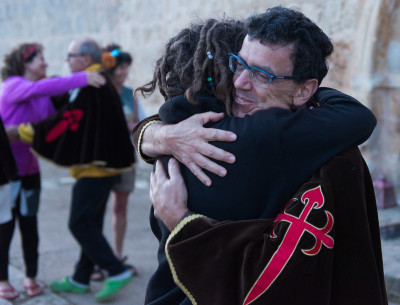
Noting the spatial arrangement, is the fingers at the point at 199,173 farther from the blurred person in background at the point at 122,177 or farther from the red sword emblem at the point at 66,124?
the blurred person in background at the point at 122,177

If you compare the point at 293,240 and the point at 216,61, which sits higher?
the point at 216,61

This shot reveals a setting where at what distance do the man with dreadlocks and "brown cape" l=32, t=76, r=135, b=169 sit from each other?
8.03 ft

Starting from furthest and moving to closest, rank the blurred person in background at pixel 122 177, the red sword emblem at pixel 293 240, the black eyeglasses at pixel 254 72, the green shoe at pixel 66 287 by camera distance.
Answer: the blurred person in background at pixel 122 177 < the green shoe at pixel 66 287 < the black eyeglasses at pixel 254 72 < the red sword emblem at pixel 293 240

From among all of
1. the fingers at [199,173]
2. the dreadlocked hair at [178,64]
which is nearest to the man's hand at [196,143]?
the fingers at [199,173]

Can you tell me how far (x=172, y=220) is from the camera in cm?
159

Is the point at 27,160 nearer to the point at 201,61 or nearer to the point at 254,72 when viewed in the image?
the point at 201,61

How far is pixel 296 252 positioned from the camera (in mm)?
1467

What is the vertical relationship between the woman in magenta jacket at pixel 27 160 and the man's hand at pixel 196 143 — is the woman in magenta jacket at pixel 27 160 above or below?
below

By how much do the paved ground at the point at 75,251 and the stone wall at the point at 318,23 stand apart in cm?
96

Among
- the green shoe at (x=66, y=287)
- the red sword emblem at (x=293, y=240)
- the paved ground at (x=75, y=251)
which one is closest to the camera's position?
the red sword emblem at (x=293, y=240)

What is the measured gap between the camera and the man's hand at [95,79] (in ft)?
13.4

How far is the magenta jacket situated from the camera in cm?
411

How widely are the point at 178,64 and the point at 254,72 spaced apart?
0.88 ft

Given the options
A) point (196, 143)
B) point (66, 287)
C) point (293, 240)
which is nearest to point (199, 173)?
point (196, 143)
